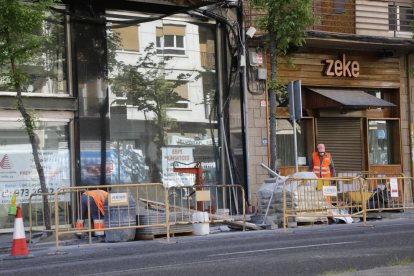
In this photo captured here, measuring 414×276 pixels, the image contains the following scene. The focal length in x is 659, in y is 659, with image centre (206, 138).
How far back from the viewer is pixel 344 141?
20.3m

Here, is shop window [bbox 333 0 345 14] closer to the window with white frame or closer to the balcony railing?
the balcony railing

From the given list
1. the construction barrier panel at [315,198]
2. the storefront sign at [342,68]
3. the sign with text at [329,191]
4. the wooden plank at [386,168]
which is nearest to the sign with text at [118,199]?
the construction barrier panel at [315,198]

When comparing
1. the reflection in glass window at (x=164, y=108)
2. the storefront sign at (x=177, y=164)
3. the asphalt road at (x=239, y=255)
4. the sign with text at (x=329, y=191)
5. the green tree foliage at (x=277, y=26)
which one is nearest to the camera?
the asphalt road at (x=239, y=255)

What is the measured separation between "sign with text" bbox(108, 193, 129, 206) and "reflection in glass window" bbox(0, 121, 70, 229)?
3.16m

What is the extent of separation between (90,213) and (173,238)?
1.67 m

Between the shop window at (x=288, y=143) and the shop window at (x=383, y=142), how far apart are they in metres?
2.38

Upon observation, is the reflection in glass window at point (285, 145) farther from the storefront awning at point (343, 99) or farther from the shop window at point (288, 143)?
the storefront awning at point (343, 99)

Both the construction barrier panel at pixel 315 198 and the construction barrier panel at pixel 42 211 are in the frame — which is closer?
the construction barrier panel at pixel 315 198

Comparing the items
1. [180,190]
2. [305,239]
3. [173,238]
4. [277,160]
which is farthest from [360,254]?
[277,160]

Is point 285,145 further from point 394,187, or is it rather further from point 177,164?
point 394,187

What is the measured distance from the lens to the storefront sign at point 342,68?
19859 millimetres

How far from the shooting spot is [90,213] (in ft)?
40.7

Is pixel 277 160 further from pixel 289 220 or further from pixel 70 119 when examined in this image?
pixel 70 119

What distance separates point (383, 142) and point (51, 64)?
1094cm
